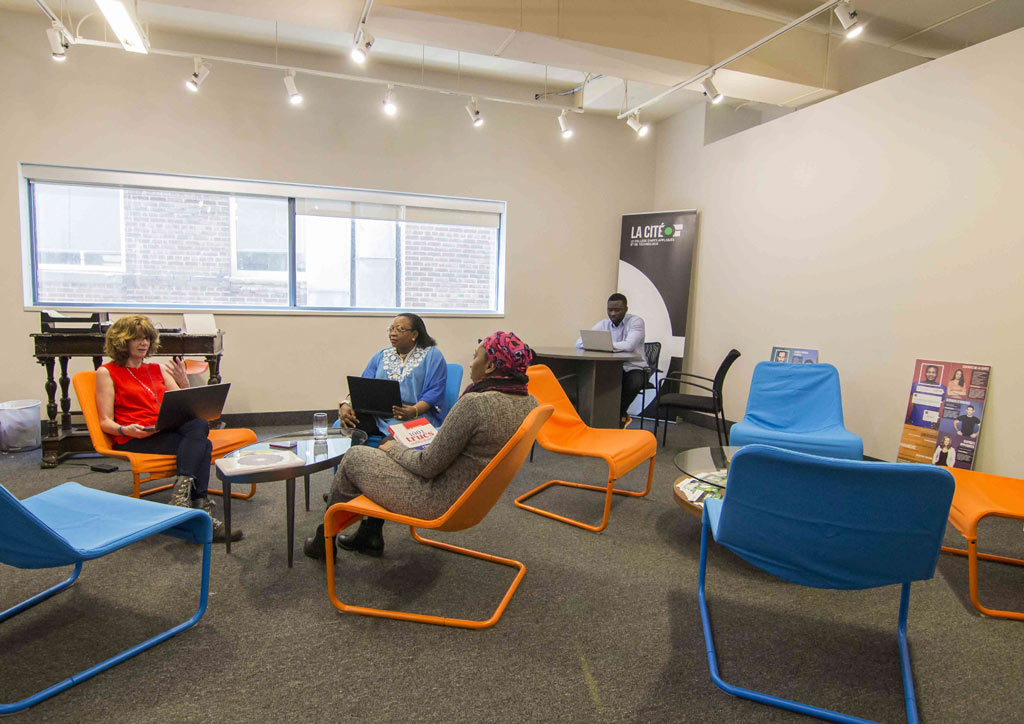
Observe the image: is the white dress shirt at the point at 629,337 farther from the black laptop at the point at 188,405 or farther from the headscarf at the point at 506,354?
the black laptop at the point at 188,405

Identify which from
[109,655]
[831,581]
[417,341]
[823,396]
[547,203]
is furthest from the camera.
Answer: [547,203]

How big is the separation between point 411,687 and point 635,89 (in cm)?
555

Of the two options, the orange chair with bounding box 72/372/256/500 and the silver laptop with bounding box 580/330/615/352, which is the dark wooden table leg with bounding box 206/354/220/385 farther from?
the silver laptop with bounding box 580/330/615/352

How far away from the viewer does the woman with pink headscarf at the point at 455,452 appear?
6.97 ft

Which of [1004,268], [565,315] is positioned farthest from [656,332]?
[1004,268]

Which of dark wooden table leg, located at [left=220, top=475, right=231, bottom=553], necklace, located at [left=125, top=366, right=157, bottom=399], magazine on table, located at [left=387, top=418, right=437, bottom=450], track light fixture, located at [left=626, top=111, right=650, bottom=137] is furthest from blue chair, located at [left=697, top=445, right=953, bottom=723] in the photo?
track light fixture, located at [left=626, top=111, right=650, bottom=137]

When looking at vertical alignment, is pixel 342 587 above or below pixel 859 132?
below

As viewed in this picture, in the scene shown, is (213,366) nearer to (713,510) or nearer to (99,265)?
(99,265)

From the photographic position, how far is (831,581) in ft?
5.81

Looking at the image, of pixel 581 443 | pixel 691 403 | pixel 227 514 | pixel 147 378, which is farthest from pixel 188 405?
pixel 691 403

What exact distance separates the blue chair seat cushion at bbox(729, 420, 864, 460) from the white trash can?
5.44 metres

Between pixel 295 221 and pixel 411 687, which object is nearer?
pixel 411 687

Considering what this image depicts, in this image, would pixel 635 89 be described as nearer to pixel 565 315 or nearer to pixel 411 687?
pixel 565 315

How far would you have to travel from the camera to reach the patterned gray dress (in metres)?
2.12
